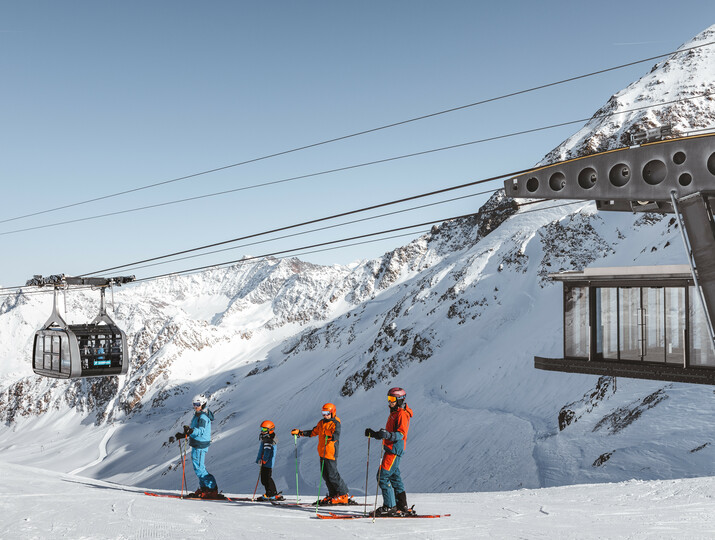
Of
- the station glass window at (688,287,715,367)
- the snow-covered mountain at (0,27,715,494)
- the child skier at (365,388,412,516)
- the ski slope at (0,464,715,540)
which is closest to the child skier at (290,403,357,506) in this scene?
the ski slope at (0,464,715,540)

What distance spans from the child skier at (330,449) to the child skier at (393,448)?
131 centimetres

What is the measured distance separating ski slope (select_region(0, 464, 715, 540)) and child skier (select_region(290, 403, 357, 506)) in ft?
1.70

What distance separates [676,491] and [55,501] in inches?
514

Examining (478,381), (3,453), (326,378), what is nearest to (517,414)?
(478,381)

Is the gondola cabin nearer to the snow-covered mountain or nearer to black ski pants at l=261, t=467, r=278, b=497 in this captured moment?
the snow-covered mountain

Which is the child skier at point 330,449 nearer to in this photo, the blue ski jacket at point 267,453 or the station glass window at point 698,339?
the blue ski jacket at point 267,453

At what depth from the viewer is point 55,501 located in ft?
38.7

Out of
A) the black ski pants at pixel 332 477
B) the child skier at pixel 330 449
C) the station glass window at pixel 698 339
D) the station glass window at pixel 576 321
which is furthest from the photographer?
the station glass window at pixel 576 321

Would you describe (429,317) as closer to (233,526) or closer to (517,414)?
(517,414)

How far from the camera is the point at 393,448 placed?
10.3m

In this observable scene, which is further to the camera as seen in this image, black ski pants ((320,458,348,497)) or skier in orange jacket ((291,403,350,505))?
black ski pants ((320,458,348,497))

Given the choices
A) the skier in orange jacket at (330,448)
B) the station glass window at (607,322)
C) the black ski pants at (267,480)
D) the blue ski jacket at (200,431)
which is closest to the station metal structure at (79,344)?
the blue ski jacket at (200,431)

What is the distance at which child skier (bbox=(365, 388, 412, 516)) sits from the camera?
10227 millimetres

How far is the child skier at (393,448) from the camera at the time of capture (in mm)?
10227
